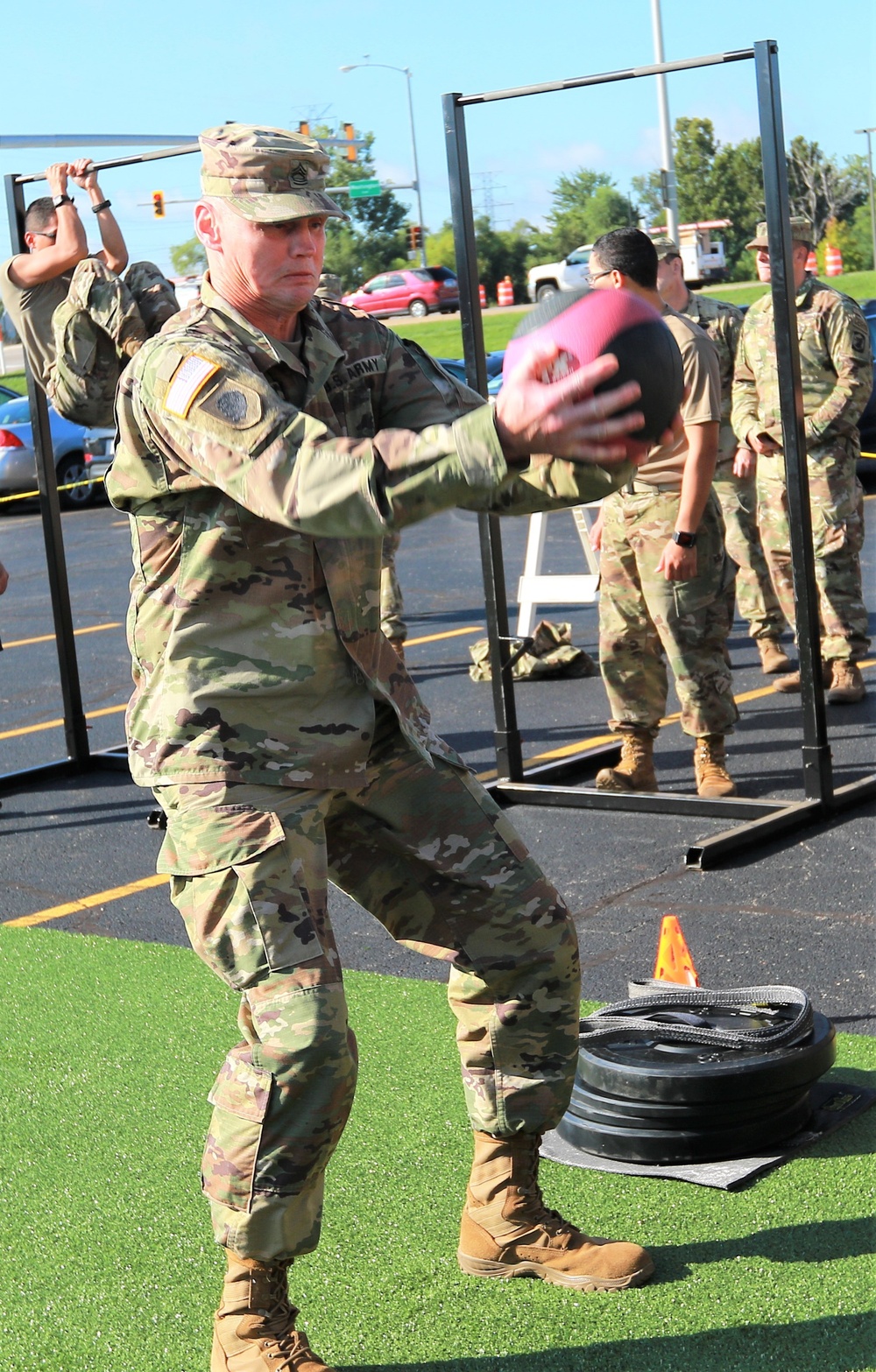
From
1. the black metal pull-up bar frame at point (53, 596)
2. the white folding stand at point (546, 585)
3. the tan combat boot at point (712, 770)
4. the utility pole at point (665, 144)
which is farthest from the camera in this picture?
the utility pole at point (665, 144)

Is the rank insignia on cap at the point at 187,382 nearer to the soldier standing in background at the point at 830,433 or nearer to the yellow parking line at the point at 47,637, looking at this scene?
the soldier standing in background at the point at 830,433

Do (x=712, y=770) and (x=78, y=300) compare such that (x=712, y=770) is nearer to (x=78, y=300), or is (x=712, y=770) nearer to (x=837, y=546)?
(x=837, y=546)

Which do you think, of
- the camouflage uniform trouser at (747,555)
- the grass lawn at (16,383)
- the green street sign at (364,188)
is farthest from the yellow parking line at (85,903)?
the grass lawn at (16,383)

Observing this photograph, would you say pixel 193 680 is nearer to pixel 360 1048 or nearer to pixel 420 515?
pixel 420 515

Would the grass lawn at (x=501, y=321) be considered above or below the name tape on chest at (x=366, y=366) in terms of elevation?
above

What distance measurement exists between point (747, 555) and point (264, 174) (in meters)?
6.60

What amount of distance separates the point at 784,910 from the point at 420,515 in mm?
3417

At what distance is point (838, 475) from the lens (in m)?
8.37

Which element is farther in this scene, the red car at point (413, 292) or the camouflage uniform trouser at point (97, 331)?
the red car at point (413, 292)

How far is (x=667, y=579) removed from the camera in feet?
21.1

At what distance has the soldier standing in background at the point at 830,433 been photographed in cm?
825

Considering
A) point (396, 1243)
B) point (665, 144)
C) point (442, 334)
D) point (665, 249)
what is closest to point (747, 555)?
point (665, 249)

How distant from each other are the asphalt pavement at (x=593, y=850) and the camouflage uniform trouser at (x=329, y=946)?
1657 mm

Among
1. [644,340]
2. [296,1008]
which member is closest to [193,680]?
[296,1008]
